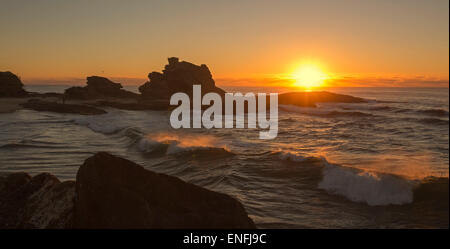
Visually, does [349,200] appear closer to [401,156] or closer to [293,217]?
[293,217]

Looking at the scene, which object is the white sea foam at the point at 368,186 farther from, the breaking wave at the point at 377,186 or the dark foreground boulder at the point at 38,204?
the dark foreground boulder at the point at 38,204

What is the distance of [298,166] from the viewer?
1287cm

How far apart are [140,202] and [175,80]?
56.1 meters

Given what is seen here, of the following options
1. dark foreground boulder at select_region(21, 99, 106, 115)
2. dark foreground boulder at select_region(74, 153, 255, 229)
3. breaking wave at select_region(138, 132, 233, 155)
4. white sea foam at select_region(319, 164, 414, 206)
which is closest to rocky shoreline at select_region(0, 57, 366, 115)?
dark foreground boulder at select_region(21, 99, 106, 115)

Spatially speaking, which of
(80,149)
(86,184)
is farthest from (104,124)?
(86,184)

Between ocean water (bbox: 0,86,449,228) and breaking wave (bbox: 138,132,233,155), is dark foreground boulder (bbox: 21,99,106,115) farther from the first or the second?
breaking wave (bbox: 138,132,233,155)

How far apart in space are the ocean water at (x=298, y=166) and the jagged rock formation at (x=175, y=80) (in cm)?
3423

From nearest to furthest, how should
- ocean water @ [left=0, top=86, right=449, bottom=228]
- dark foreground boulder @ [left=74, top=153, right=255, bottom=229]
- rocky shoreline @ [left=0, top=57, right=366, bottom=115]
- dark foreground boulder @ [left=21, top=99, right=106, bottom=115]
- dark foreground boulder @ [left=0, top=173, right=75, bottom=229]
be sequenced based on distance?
dark foreground boulder @ [left=74, top=153, right=255, bottom=229] < dark foreground boulder @ [left=0, top=173, right=75, bottom=229] < ocean water @ [left=0, top=86, right=449, bottom=228] < dark foreground boulder @ [left=21, top=99, right=106, bottom=115] < rocky shoreline @ [left=0, top=57, right=366, bottom=115]

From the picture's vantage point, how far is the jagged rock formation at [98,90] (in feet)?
182

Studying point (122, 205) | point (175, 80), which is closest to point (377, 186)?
point (122, 205)

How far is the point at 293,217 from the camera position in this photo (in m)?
8.00

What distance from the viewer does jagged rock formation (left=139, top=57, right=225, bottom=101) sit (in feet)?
190

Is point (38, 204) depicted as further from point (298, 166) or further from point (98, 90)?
point (98, 90)

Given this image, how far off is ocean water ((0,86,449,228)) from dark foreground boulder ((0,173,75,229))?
3900 millimetres
